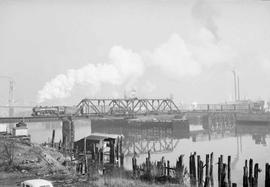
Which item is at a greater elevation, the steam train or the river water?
the steam train

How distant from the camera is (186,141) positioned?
227 feet

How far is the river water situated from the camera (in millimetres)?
43781

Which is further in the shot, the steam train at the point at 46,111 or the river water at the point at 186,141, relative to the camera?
the steam train at the point at 46,111

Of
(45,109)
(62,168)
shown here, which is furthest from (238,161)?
(45,109)

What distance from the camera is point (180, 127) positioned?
85875mm

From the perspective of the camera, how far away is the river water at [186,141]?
43.8 m

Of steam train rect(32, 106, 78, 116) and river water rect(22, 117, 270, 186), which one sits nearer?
river water rect(22, 117, 270, 186)

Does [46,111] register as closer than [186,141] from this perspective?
Yes

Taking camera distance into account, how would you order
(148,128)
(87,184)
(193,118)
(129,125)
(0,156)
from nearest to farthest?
(87,184) < (0,156) < (148,128) < (129,125) < (193,118)

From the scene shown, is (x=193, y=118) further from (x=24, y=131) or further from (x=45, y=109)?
(x=24, y=131)

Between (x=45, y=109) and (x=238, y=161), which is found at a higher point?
(x=45, y=109)

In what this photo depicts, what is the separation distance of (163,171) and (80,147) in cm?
1825

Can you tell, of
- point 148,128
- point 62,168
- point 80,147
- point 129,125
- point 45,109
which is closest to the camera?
point 62,168

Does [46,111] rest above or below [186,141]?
above
